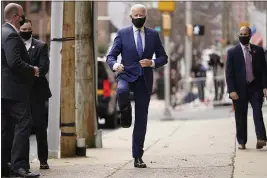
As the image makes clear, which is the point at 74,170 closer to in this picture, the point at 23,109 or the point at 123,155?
the point at 23,109

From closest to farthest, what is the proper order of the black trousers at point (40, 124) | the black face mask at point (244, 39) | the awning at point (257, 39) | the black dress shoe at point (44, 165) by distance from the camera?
the black trousers at point (40, 124) → the black dress shoe at point (44, 165) → the black face mask at point (244, 39) → the awning at point (257, 39)

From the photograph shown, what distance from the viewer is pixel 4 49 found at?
353 inches

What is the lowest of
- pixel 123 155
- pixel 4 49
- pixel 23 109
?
pixel 123 155

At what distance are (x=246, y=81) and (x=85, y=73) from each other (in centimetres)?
267

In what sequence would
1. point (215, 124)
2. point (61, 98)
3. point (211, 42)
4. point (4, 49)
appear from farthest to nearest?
1. point (211, 42)
2. point (215, 124)
3. point (61, 98)
4. point (4, 49)

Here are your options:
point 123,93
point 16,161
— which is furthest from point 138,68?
point 16,161

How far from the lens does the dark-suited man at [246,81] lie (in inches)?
490

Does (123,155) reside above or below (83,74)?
below

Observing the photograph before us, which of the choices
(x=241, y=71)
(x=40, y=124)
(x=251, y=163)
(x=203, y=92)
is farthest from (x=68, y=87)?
(x=203, y=92)

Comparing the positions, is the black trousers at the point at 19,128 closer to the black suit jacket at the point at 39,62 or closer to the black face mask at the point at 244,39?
the black suit jacket at the point at 39,62

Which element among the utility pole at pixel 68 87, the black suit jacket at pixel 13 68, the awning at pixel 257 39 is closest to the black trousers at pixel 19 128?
the black suit jacket at pixel 13 68

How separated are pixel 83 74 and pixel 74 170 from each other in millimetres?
3448

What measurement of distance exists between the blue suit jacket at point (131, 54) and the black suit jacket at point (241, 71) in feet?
7.88

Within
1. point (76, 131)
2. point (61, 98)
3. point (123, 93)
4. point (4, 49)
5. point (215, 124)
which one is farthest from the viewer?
point (215, 124)
